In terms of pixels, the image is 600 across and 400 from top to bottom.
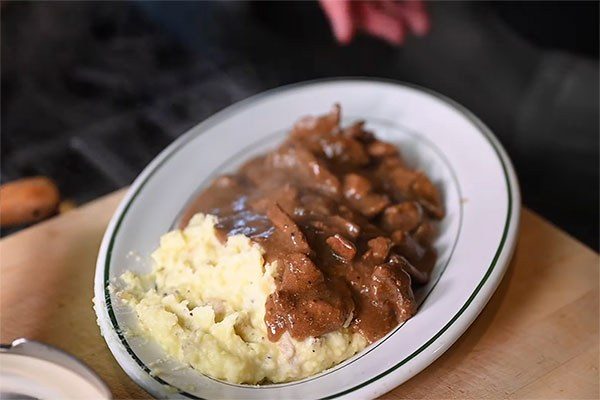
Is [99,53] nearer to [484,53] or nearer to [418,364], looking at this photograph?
[484,53]

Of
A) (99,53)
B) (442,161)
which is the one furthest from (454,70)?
(99,53)

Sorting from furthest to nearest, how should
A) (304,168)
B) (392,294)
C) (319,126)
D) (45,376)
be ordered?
1. (319,126)
2. (304,168)
3. (392,294)
4. (45,376)

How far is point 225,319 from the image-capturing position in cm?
198

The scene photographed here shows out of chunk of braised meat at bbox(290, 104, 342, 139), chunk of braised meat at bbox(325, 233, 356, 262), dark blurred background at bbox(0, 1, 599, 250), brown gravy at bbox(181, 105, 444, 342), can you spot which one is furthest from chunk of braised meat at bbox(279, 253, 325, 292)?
dark blurred background at bbox(0, 1, 599, 250)

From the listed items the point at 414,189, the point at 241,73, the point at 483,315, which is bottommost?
the point at 241,73

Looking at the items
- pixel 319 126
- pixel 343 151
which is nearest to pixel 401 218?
pixel 343 151

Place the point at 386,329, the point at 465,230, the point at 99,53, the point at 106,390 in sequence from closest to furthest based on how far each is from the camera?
1. the point at 106,390
2. the point at 386,329
3. the point at 465,230
4. the point at 99,53

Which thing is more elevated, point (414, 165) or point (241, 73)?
point (414, 165)

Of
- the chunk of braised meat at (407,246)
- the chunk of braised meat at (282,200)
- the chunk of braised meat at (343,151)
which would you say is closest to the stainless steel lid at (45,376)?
the chunk of braised meat at (282,200)

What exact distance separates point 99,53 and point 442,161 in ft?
7.03

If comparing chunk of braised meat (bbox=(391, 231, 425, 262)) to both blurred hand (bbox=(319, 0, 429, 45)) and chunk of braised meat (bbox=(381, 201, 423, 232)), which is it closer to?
chunk of braised meat (bbox=(381, 201, 423, 232))

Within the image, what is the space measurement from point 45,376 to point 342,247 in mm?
864

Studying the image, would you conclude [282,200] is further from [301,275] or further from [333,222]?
[301,275]

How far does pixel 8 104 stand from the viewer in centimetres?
362
